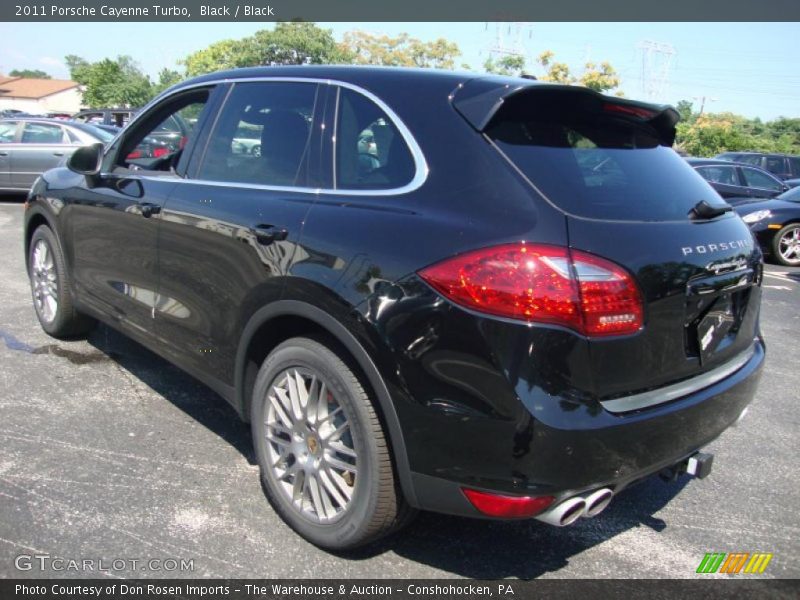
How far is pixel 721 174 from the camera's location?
13539 mm

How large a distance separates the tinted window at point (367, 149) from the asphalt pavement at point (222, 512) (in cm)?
146

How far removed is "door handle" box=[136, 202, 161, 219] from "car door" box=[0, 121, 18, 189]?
10.9 meters

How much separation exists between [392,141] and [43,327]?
374 centimetres

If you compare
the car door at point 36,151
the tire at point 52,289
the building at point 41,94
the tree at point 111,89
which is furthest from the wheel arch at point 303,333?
the building at point 41,94

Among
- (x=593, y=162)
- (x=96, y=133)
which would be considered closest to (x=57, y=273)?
(x=593, y=162)

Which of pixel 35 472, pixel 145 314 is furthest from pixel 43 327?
pixel 35 472

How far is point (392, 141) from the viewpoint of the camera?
8.48 feet

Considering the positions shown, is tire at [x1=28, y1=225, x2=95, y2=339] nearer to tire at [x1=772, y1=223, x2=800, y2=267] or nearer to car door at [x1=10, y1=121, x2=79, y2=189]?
car door at [x1=10, y1=121, x2=79, y2=189]

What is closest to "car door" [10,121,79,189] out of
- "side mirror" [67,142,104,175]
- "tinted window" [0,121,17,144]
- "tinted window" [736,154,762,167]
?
"tinted window" [0,121,17,144]

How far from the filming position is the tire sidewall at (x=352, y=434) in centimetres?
241

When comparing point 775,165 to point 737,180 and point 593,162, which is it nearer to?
point 737,180

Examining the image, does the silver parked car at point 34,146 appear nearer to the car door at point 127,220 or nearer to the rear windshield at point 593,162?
the car door at point 127,220

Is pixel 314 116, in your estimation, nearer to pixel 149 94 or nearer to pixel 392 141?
pixel 392 141

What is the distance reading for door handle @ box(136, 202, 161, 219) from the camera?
11.5 ft
